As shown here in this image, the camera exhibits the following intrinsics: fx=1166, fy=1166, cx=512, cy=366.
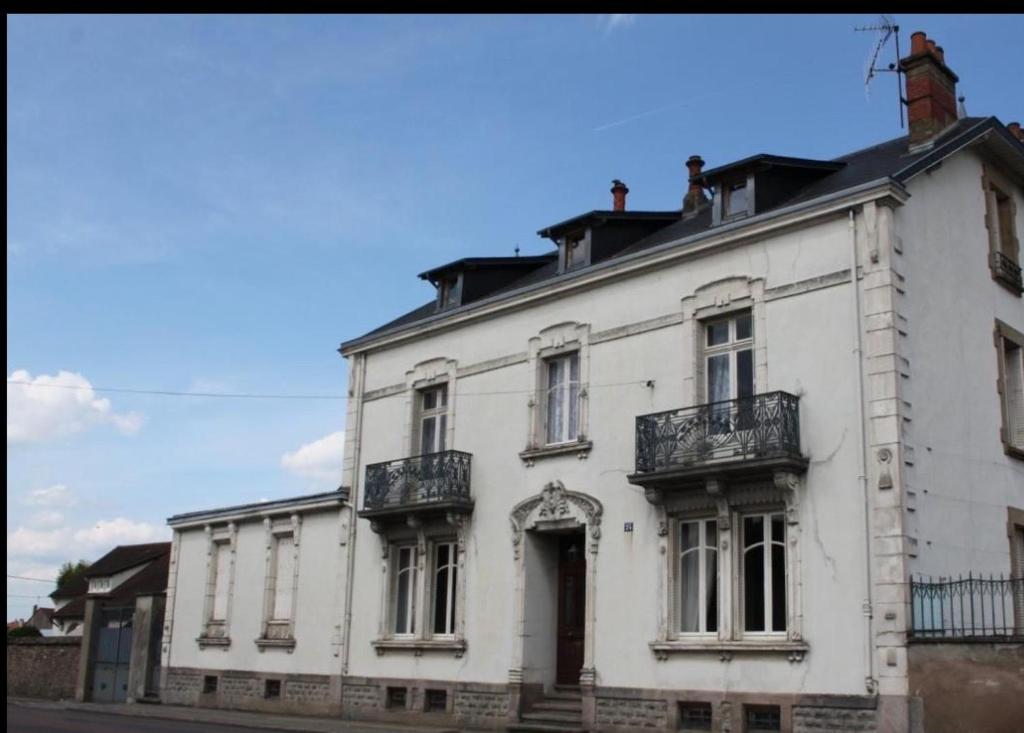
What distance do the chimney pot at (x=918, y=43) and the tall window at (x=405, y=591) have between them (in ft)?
41.0

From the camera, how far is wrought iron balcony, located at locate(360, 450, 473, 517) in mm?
20984

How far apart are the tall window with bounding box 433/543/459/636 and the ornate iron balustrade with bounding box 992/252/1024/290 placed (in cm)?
1048

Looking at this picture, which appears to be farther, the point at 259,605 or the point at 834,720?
the point at 259,605

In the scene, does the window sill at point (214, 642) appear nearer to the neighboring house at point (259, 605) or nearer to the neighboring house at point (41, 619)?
the neighboring house at point (259, 605)

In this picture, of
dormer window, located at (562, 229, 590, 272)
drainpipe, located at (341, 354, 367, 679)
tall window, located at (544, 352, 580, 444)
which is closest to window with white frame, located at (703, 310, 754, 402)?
Result: tall window, located at (544, 352, 580, 444)

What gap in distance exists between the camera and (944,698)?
45.8 ft

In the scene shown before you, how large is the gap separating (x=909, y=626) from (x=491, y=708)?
781 centimetres

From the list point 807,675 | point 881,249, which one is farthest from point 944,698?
point 881,249

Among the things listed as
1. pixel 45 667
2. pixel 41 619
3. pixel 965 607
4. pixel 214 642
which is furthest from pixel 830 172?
pixel 41 619

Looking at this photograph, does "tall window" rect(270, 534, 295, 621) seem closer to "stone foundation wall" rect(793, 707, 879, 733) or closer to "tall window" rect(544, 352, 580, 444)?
"tall window" rect(544, 352, 580, 444)

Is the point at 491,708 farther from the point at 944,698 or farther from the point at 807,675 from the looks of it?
the point at 944,698

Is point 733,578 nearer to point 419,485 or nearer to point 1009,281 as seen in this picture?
point 1009,281

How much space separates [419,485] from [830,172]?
9170 mm

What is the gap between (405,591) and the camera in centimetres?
2234
